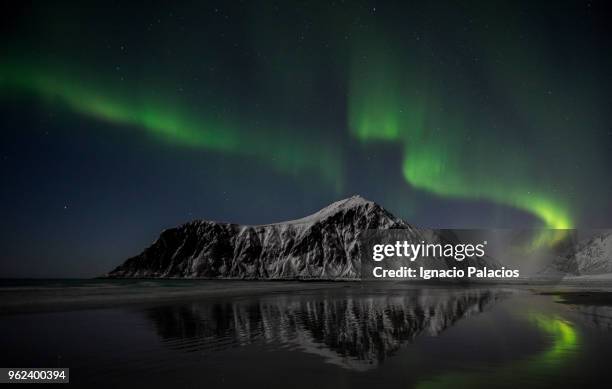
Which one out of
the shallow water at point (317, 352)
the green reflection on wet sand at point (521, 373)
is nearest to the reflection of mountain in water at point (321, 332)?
the shallow water at point (317, 352)

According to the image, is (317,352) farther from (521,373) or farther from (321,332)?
(521,373)

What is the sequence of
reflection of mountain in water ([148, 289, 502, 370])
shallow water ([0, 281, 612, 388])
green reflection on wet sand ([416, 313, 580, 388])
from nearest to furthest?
green reflection on wet sand ([416, 313, 580, 388])
shallow water ([0, 281, 612, 388])
reflection of mountain in water ([148, 289, 502, 370])

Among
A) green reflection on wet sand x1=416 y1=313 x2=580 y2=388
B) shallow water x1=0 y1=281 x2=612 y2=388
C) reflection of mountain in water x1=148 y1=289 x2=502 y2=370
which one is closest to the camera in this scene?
green reflection on wet sand x1=416 y1=313 x2=580 y2=388

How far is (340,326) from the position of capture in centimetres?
Answer: 2312

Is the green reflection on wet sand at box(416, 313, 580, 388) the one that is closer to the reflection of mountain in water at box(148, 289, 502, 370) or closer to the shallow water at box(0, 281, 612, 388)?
the shallow water at box(0, 281, 612, 388)

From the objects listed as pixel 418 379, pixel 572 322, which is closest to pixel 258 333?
pixel 418 379

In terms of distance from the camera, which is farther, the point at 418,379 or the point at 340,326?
the point at 340,326

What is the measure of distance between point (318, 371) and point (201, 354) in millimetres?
4725

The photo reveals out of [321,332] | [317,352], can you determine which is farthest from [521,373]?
[321,332]

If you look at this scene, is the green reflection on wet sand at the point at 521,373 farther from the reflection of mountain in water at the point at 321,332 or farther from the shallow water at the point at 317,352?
the reflection of mountain in water at the point at 321,332

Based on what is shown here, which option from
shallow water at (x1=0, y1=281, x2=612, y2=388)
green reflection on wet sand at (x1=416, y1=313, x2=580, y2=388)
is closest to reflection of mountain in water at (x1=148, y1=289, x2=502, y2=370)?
shallow water at (x1=0, y1=281, x2=612, y2=388)

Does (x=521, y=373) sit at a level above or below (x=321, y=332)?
above

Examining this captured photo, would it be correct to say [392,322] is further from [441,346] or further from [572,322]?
[572,322]

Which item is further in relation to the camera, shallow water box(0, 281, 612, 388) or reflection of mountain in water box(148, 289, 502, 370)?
reflection of mountain in water box(148, 289, 502, 370)
